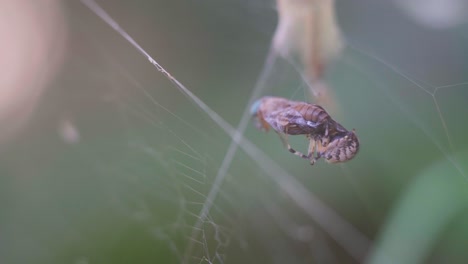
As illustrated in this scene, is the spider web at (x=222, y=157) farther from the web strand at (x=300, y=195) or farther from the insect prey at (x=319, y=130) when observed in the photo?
the insect prey at (x=319, y=130)

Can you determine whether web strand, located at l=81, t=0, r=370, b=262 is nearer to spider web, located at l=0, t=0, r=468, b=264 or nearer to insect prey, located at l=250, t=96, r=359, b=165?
Result: spider web, located at l=0, t=0, r=468, b=264

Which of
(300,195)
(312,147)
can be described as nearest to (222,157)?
(300,195)

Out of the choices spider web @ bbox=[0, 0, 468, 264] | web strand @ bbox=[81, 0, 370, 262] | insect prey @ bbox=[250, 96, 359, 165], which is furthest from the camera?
web strand @ bbox=[81, 0, 370, 262]

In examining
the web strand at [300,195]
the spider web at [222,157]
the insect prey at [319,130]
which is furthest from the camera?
the web strand at [300,195]

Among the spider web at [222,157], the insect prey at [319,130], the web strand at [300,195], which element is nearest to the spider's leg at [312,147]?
the insect prey at [319,130]

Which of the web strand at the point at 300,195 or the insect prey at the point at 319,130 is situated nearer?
the insect prey at the point at 319,130

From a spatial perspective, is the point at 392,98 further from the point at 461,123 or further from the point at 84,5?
the point at 84,5

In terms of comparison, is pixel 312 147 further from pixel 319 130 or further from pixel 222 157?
pixel 222 157

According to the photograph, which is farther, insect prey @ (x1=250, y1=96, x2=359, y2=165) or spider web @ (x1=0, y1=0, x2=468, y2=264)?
spider web @ (x1=0, y1=0, x2=468, y2=264)

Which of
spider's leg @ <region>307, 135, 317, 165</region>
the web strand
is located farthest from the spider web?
spider's leg @ <region>307, 135, 317, 165</region>
